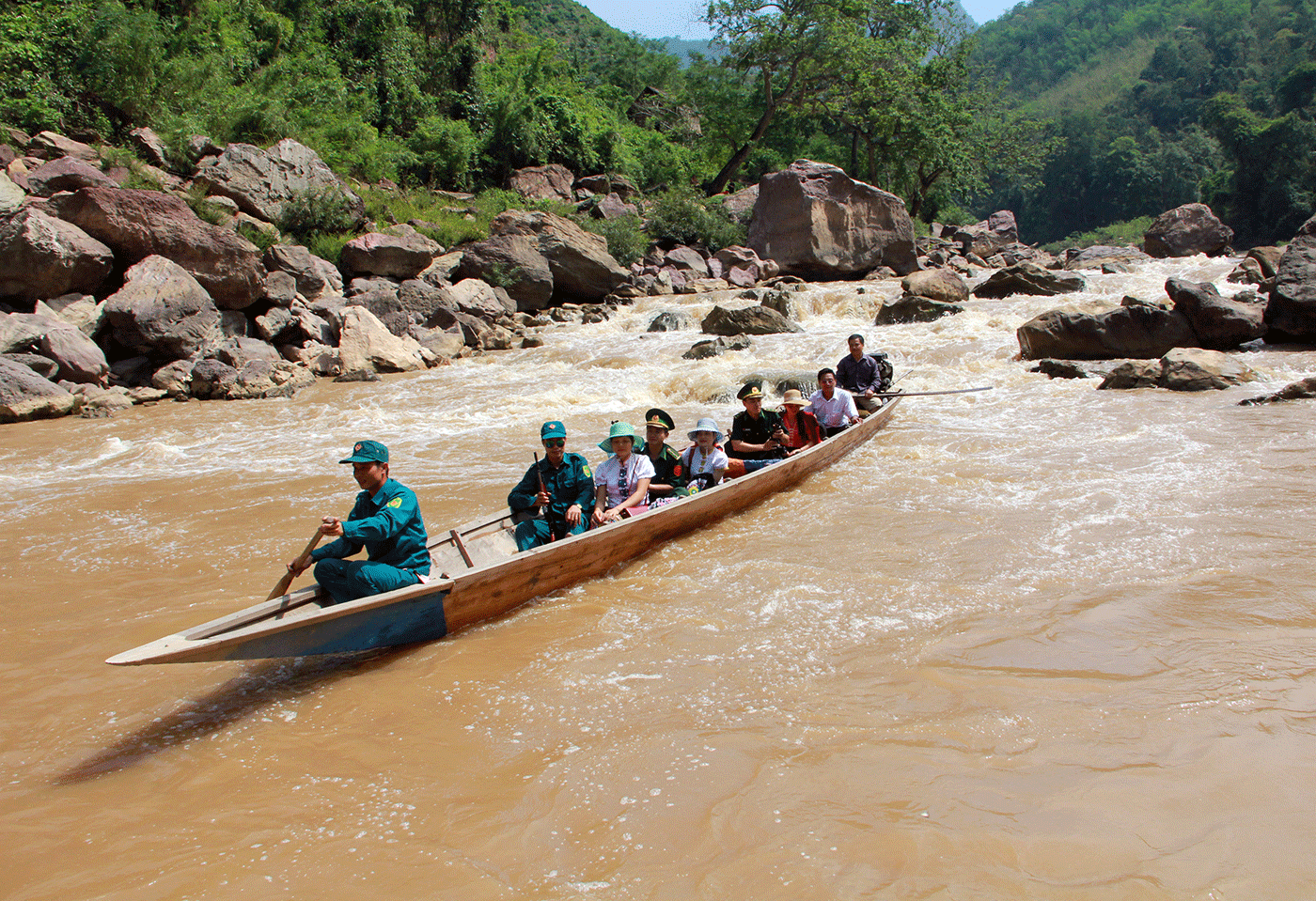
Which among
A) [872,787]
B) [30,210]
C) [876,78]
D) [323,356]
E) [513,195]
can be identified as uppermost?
[876,78]

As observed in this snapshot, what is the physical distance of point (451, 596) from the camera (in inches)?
153

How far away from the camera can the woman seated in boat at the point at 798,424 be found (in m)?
7.04

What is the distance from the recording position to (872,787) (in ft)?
9.18

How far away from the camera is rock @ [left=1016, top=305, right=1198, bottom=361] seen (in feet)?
37.2

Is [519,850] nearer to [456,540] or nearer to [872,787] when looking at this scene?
[872,787]

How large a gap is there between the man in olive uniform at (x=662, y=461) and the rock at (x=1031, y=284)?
13.1 metres

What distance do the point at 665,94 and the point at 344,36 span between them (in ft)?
49.0

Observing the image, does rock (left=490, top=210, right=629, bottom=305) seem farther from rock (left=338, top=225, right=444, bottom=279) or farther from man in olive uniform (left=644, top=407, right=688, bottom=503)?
man in olive uniform (left=644, top=407, right=688, bottom=503)

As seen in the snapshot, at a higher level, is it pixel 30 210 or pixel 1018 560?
pixel 30 210

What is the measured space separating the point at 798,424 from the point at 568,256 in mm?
12208

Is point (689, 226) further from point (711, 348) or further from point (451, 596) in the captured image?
point (451, 596)

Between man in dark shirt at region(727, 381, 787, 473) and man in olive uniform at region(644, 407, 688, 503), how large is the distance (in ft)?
3.14

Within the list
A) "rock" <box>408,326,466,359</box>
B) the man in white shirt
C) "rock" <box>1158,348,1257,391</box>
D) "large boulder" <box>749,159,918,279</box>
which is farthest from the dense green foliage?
the man in white shirt

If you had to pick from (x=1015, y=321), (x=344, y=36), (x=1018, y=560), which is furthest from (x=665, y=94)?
(x=1018, y=560)
